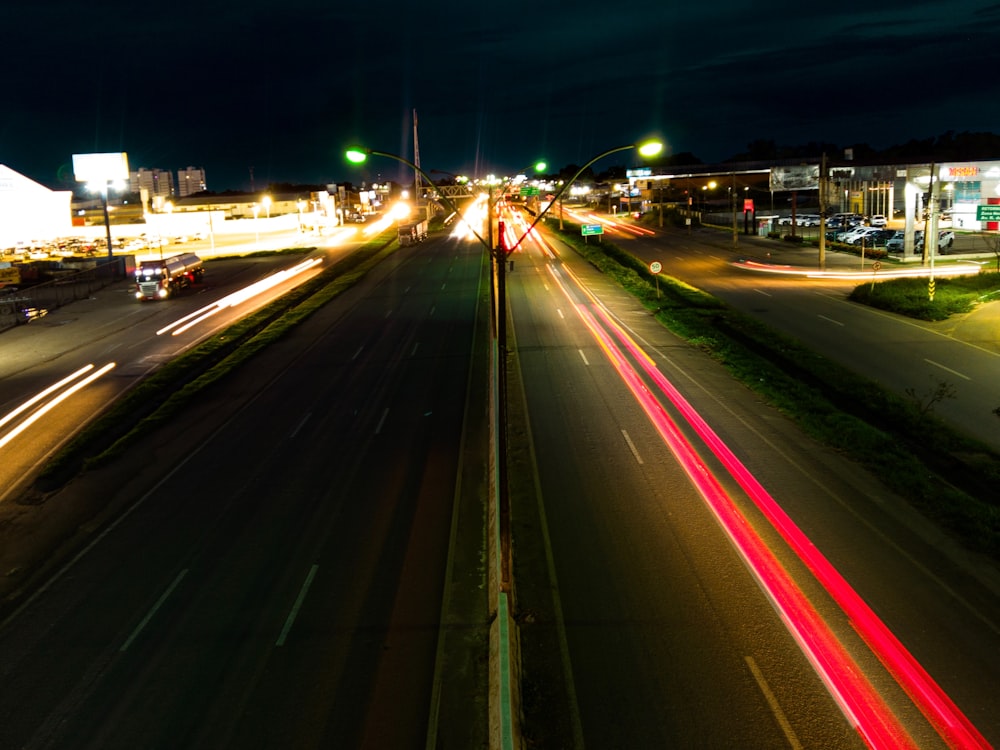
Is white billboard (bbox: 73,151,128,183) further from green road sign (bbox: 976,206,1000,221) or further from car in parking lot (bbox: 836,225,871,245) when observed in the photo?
green road sign (bbox: 976,206,1000,221)

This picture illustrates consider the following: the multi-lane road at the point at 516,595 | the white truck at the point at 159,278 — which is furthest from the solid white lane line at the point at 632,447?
the white truck at the point at 159,278

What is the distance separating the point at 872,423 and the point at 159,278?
44.8 meters

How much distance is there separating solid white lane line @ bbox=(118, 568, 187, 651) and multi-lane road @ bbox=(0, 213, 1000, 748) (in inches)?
2.2

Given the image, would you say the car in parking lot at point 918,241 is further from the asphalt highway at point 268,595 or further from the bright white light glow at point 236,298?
the bright white light glow at point 236,298

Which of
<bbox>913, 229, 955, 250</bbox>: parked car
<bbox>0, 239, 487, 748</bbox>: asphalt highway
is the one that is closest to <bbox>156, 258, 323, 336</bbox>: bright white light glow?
<bbox>0, 239, 487, 748</bbox>: asphalt highway

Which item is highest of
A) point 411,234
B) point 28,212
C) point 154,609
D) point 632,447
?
point 28,212

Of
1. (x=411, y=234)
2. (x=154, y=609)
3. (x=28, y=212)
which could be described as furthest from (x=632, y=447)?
(x=28, y=212)

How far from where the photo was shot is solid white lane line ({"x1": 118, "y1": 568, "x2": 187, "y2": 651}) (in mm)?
11828

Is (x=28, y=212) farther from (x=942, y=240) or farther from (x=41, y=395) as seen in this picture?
(x=942, y=240)

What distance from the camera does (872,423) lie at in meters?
20.9

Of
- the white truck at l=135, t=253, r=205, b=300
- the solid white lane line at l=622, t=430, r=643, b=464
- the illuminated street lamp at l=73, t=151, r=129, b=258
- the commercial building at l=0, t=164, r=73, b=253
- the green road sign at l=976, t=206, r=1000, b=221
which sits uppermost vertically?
the illuminated street lamp at l=73, t=151, r=129, b=258

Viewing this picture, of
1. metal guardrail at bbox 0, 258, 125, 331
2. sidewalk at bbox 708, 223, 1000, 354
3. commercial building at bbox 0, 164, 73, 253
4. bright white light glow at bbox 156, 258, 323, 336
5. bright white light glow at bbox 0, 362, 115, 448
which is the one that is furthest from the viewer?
commercial building at bbox 0, 164, 73, 253

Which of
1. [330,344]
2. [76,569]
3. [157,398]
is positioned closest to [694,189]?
[330,344]

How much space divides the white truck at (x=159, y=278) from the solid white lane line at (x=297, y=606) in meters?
42.4
